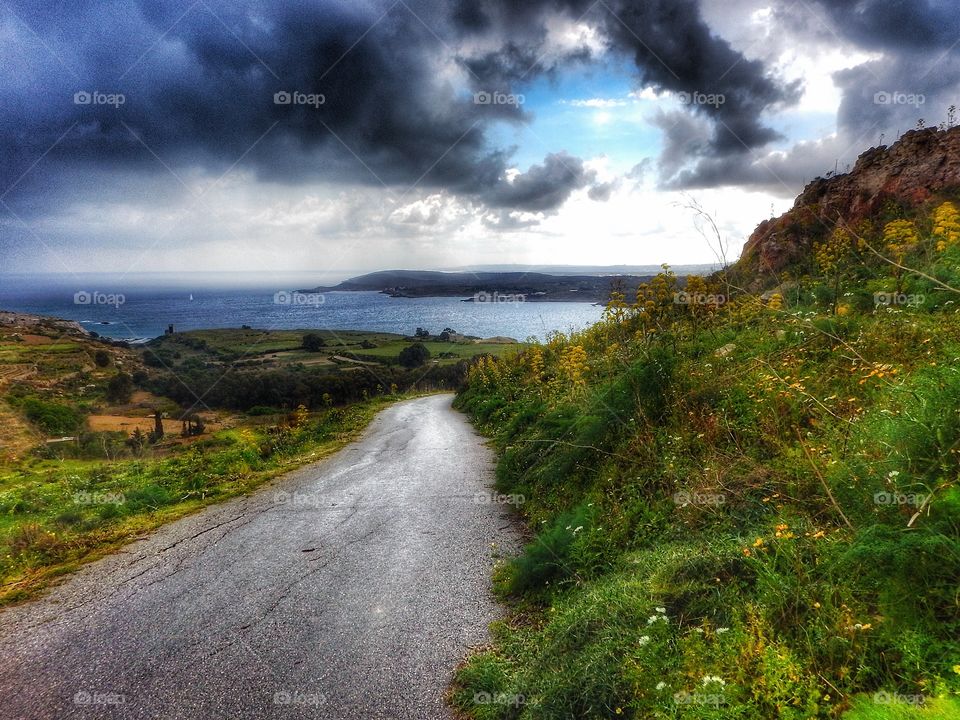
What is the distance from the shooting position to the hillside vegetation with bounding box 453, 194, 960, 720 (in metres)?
2.31

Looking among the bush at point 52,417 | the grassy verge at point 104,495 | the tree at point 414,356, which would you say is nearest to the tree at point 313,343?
the tree at point 414,356

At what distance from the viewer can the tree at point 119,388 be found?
21487 mm

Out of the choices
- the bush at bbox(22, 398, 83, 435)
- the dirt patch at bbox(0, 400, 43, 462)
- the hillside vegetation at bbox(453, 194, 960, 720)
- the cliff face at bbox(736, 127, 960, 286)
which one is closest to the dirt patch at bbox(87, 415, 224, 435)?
the bush at bbox(22, 398, 83, 435)

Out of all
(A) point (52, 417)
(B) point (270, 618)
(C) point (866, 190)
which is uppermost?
(C) point (866, 190)

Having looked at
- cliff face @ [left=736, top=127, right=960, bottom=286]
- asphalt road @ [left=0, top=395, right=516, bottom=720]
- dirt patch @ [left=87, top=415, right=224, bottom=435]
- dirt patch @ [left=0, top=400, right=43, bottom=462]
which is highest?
cliff face @ [left=736, top=127, right=960, bottom=286]

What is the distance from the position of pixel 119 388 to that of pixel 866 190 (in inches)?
1239

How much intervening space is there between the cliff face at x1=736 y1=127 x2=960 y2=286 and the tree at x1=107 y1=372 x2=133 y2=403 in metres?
26.2

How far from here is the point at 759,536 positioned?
11.3 feet

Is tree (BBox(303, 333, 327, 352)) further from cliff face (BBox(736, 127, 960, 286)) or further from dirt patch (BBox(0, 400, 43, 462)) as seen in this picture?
cliff face (BBox(736, 127, 960, 286))

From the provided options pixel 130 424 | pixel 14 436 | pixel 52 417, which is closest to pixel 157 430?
pixel 130 424

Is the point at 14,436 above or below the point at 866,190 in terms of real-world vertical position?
below

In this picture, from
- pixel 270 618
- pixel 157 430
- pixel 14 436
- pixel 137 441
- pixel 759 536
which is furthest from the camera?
pixel 157 430

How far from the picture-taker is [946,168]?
517 inches

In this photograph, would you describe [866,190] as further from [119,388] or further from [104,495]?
[119,388]
